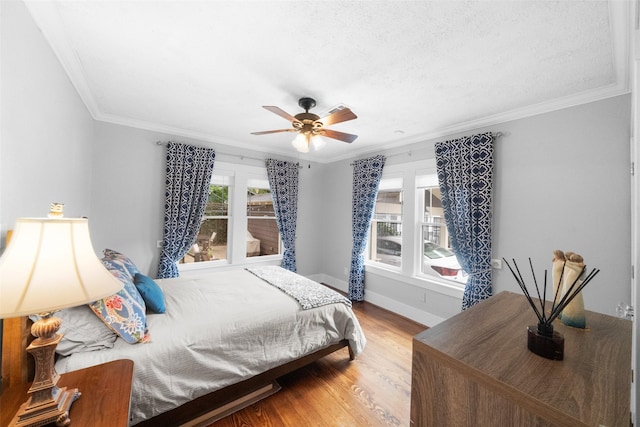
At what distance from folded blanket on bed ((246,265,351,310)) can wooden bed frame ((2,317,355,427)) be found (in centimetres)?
44

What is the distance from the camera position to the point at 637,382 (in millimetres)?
562

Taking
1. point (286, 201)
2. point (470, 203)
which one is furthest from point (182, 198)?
point (470, 203)

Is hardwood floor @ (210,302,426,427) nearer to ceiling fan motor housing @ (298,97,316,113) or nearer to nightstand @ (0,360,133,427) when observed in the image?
nightstand @ (0,360,133,427)

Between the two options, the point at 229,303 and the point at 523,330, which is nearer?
the point at 523,330

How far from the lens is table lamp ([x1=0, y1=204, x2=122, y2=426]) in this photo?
2.62 feet

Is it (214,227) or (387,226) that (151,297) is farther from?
(387,226)

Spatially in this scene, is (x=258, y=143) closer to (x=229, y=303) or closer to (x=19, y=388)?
(x=229, y=303)

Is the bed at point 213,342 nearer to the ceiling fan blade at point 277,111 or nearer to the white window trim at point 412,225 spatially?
the white window trim at point 412,225

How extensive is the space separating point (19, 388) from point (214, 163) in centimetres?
311

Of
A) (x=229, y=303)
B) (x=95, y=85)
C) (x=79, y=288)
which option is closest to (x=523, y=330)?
(x=79, y=288)

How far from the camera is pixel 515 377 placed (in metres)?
0.73

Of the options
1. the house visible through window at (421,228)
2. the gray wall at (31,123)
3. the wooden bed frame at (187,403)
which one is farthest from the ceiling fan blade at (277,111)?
the house visible through window at (421,228)

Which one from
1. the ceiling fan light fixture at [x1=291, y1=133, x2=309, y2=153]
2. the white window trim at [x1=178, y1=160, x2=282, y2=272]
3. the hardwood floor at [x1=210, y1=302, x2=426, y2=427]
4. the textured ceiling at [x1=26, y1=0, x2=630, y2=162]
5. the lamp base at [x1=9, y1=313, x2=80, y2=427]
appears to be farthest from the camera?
the white window trim at [x1=178, y1=160, x2=282, y2=272]

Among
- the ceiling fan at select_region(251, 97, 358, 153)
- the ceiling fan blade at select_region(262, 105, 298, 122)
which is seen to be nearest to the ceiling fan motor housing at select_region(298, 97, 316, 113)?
the ceiling fan at select_region(251, 97, 358, 153)
